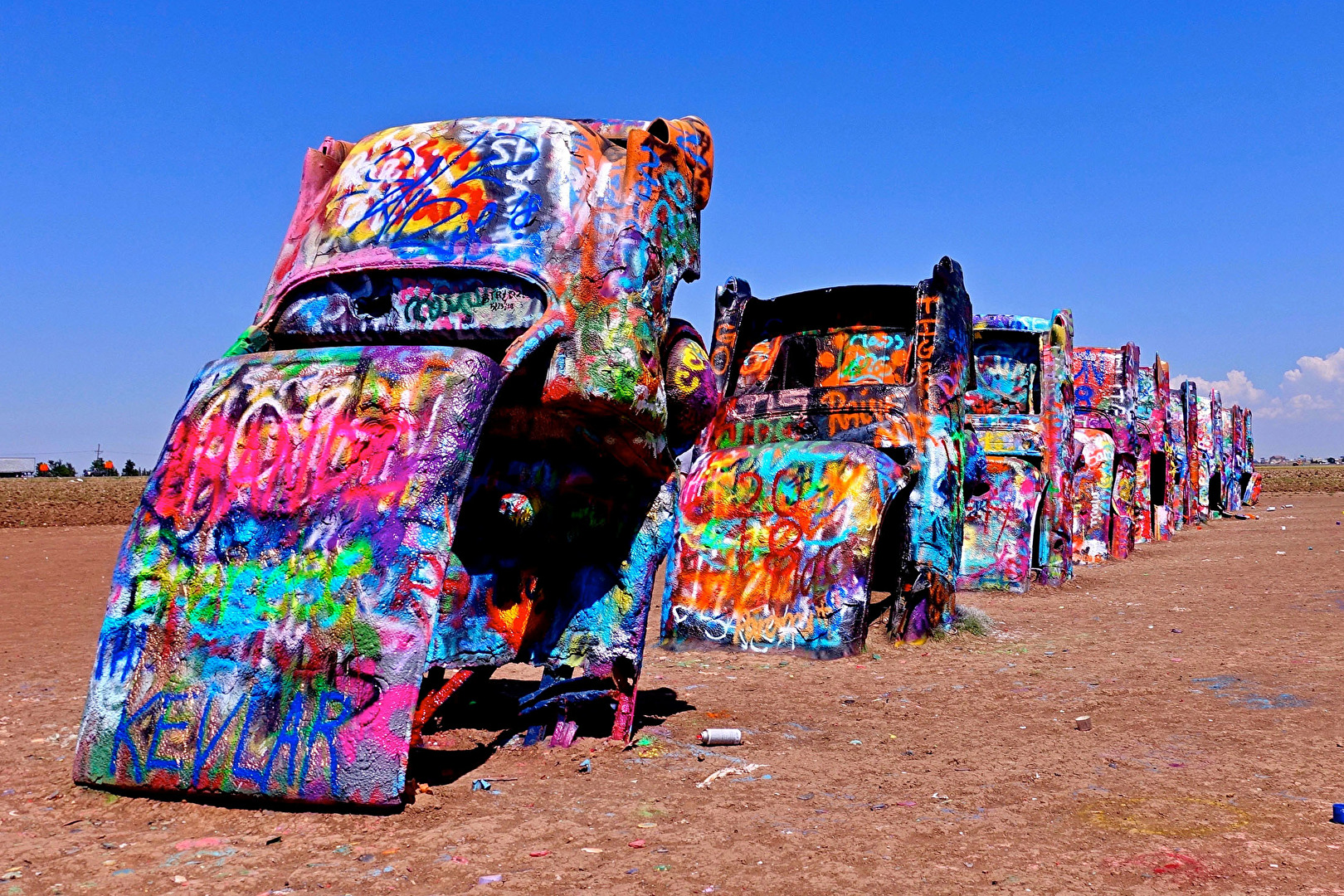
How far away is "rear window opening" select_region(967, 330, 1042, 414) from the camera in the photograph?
1370cm

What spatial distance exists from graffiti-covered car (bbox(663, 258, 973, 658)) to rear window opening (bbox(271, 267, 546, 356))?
11.4ft

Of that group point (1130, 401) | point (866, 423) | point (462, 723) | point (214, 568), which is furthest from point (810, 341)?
point (1130, 401)

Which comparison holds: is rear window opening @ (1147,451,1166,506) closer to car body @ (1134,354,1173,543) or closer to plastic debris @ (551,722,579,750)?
car body @ (1134,354,1173,543)

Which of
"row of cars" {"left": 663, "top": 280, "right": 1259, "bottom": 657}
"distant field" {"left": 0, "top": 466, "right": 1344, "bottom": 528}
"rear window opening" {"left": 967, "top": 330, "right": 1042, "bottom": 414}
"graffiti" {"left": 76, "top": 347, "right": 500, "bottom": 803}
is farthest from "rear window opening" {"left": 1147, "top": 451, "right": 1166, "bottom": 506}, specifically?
"distant field" {"left": 0, "top": 466, "right": 1344, "bottom": 528}

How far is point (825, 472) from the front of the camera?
26.6 feet

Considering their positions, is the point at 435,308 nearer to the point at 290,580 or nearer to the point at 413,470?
the point at 413,470

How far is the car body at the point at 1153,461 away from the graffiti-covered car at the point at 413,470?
16.0 m

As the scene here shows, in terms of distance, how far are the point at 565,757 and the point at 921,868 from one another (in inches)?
71.9

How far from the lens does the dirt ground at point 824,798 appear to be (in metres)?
3.29

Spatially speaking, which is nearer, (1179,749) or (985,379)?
(1179,749)

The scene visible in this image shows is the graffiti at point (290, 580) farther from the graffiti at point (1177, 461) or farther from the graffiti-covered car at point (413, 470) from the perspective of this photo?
the graffiti at point (1177, 461)

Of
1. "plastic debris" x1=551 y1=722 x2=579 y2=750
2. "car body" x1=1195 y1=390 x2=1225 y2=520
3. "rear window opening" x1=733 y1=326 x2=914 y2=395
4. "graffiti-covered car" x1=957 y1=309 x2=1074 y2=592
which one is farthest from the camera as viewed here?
"car body" x1=1195 y1=390 x2=1225 y2=520

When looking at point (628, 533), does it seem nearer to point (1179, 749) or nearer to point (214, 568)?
point (214, 568)

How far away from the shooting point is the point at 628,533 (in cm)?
531
